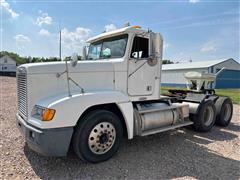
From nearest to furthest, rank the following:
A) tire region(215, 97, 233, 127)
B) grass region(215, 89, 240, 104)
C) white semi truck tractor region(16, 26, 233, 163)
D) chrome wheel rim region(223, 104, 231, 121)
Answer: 1. white semi truck tractor region(16, 26, 233, 163)
2. tire region(215, 97, 233, 127)
3. chrome wheel rim region(223, 104, 231, 121)
4. grass region(215, 89, 240, 104)

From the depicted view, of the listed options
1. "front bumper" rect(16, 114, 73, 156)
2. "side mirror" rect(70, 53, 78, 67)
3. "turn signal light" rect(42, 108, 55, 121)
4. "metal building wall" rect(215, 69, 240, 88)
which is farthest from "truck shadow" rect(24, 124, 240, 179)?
"metal building wall" rect(215, 69, 240, 88)

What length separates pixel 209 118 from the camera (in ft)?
22.1

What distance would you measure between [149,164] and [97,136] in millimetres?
1186

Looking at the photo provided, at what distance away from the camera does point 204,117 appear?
21.6 feet

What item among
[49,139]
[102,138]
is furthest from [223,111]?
[49,139]

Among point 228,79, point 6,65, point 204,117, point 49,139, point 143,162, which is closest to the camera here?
point 49,139

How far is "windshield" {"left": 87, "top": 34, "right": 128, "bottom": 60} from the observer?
461 centimetres

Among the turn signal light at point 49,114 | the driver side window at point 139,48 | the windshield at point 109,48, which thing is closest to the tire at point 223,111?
the driver side window at point 139,48

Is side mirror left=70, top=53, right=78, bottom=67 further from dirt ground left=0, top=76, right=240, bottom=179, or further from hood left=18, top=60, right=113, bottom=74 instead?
dirt ground left=0, top=76, right=240, bottom=179

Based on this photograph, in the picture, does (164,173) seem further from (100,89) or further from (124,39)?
(124,39)

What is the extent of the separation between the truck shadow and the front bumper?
0.48 m

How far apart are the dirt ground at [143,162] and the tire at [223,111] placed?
1.66 meters

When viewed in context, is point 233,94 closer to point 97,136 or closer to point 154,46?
point 154,46

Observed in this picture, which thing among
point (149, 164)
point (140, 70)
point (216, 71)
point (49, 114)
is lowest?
point (149, 164)
